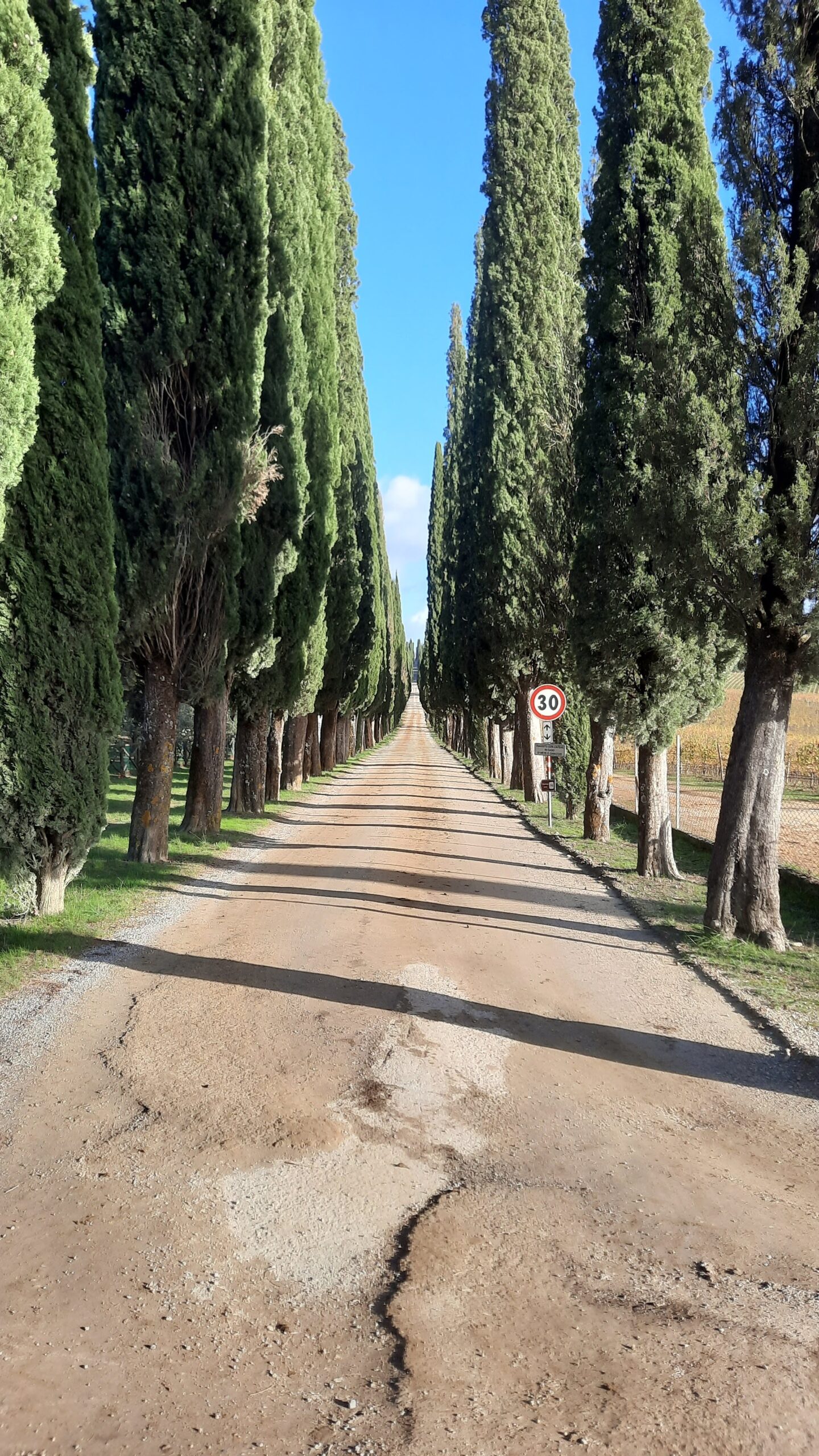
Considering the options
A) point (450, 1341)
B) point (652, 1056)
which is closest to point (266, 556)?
point (652, 1056)

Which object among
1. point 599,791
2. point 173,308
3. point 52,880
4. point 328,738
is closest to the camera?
point 52,880

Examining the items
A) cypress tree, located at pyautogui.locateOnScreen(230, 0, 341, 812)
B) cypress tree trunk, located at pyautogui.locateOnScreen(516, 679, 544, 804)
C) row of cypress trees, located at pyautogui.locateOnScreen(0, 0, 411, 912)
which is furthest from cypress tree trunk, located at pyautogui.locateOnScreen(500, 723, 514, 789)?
row of cypress trees, located at pyautogui.locateOnScreen(0, 0, 411, 912)

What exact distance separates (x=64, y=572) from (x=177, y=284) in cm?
591

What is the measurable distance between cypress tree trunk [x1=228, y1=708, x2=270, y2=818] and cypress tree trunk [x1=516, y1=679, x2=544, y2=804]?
6.87 m

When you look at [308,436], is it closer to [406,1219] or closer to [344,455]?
[344,455]

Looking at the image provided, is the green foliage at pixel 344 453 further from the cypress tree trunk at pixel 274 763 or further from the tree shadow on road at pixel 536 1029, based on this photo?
the tree shadow on road at pixel 536 1029

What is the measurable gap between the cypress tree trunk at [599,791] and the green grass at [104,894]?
228 inches

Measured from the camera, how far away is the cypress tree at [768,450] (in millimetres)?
8336

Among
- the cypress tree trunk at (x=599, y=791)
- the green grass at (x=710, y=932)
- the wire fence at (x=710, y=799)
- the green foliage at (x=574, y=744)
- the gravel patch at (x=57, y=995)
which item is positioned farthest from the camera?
the green foliage at (x=574, y=744)

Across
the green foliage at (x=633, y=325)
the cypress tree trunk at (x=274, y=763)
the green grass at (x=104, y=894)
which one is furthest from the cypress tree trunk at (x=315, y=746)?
the green foliage at (x=633, y=325)

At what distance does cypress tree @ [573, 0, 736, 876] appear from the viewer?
40.8 ft

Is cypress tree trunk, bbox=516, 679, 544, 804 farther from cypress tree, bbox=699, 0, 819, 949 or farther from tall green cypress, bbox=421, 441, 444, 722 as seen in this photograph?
tall green cypress, bbox=421, 441, 444, 722

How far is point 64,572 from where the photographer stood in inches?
328

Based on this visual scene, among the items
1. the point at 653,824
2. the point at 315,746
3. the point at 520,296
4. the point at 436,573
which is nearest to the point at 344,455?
the point at 520,296
